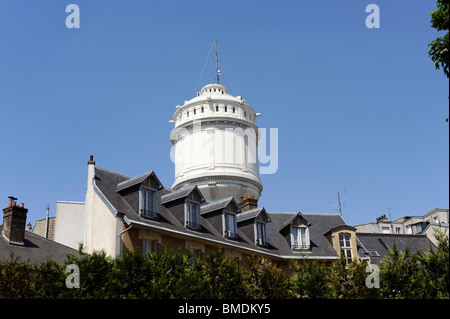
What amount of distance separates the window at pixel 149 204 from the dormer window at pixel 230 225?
193 inches

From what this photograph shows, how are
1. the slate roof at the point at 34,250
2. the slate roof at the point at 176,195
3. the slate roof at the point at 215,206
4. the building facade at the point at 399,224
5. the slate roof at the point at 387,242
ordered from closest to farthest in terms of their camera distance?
the slate roof at the point at 34,250, the slate roof at the point at 176,195, the slate roof at the point at 215,206, the slate roof at the point at 387,242, the building facade at the point at 399,224

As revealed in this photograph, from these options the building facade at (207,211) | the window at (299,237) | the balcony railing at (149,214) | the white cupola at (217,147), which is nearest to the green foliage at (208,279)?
the building facade at (207,211)

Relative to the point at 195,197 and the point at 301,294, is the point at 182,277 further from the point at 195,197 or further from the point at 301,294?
the point at 195,197

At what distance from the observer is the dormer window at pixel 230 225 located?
30.4 m

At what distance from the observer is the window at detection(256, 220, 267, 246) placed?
32156mm

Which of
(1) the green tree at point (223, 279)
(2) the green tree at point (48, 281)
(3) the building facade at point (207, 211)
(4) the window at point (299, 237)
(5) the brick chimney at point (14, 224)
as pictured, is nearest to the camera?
(2) the green tree at point (48, 281)

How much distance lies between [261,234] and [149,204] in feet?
27.3

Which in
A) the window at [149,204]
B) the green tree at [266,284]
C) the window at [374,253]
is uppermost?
the window at [149,204]

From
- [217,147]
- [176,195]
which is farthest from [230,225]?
[217,147]

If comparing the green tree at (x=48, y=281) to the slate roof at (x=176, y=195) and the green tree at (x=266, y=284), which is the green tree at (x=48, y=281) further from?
the slate roof at (x=176, y=195)

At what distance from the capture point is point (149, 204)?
26.9 metres

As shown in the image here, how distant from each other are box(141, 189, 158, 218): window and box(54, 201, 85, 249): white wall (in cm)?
591

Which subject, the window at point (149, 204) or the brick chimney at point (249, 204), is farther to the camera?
the brick chimney at point (249, 204)
